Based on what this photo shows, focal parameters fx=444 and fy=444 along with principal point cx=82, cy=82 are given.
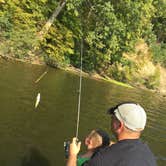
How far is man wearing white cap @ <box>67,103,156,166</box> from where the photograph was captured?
4215 mm

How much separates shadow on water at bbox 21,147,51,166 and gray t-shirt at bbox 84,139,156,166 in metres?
6.12

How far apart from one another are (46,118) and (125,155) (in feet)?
34.1

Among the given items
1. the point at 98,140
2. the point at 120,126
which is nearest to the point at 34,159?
the point at 98,140

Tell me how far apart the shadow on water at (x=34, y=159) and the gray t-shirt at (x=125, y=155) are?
612cm

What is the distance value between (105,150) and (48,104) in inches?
491

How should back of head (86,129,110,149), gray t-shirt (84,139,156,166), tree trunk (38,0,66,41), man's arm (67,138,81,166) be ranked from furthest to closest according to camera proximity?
tree trunk (38,0,66,41) < back of head (86,129,110,149) < man's arm (67,138,81,166) < gray t-shirt (84,139,156,166)

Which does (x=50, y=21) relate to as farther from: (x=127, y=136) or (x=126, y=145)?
(x=126, y=145)

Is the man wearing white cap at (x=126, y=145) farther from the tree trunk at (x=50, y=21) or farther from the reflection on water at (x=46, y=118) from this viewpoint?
the tree trunk at (x=50, y=21)

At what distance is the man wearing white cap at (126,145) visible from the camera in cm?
421

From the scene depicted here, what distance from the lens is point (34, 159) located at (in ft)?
35.0

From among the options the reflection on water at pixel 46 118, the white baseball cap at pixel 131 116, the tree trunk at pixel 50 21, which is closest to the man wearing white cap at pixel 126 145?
the white baseball cap at pixel 131 116

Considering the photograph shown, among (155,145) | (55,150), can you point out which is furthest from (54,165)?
(155,145)

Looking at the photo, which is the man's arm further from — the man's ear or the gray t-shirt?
the man's ear

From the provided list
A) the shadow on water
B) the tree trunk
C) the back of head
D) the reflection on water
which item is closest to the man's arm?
the back of head
